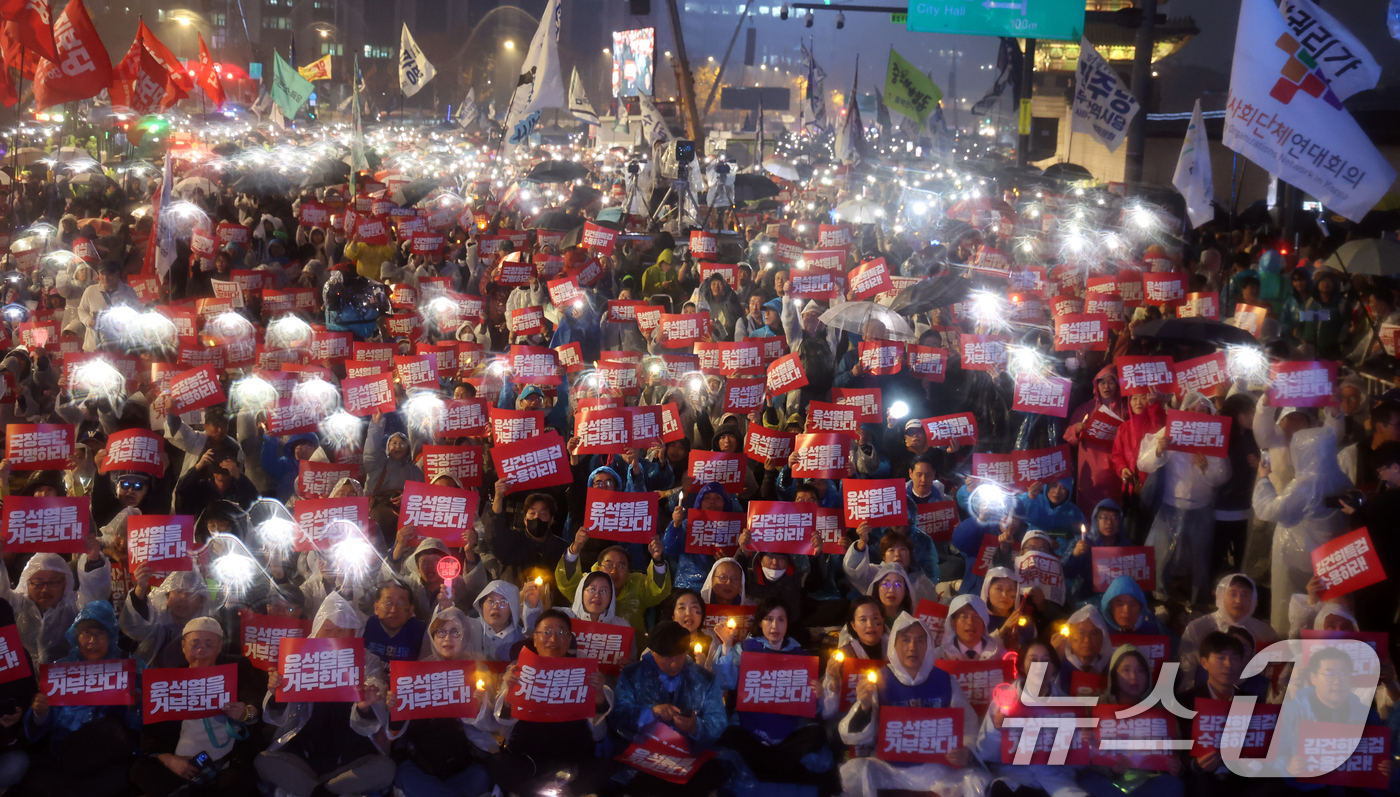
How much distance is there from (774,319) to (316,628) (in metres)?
6.62

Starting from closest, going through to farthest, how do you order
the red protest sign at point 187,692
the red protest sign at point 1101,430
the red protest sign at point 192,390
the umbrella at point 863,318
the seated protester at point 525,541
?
the red protest sign at point 187,692 < the seated protester at point 525,541 < the red protest sign at point 1101,430 < the red protest sign at point 192,390 < the umbrella at point 863,318

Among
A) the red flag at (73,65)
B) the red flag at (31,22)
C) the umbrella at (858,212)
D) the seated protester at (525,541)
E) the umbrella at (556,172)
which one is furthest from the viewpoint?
the umbrella at (858,212)

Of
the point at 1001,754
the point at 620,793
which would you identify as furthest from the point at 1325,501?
the point at 620,793

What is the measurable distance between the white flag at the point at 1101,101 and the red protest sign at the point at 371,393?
11758 mm

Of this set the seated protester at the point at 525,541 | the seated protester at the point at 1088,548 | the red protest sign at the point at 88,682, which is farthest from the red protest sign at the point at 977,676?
the red protest sign at the point at 88,682

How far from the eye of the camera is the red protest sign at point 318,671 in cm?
520

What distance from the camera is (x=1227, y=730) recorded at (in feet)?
17.2

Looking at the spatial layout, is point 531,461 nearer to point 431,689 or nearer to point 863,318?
point 431,689

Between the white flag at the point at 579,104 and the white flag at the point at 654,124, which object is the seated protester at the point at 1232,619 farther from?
the white flag at the point at 579,104

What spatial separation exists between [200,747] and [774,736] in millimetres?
2859

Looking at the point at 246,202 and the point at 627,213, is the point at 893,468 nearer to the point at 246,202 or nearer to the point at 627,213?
the point at 627,213

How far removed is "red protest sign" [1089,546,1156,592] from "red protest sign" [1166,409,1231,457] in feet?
3.05

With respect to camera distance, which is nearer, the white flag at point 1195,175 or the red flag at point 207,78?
the white flag at point 1195,175

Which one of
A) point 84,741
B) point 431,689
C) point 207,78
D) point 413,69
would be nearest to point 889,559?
point 431,689
